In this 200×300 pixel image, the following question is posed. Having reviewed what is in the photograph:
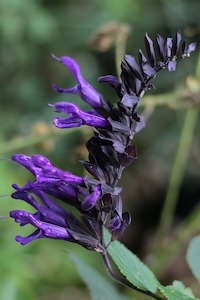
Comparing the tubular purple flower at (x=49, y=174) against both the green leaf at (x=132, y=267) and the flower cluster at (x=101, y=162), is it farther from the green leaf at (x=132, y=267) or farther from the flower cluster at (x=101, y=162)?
the green leaf at (x=132, y=267)

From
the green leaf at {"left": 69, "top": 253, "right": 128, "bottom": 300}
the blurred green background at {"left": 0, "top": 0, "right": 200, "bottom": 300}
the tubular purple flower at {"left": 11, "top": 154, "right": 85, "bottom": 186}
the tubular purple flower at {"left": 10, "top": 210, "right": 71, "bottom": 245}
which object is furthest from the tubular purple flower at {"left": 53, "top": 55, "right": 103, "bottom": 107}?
the blurred green background at {"left": 0, "top": 0, "right": 200, "bottom": 300}

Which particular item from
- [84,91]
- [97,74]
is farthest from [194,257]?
[97,74]

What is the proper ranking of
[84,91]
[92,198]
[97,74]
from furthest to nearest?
[97,74], [84,91], [92,198]

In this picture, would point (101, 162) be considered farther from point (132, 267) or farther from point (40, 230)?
point (132, 267)

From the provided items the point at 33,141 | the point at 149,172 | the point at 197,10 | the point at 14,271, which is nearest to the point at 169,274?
the point at 149,172

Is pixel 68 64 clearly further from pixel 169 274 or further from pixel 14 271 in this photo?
pixel 169 274

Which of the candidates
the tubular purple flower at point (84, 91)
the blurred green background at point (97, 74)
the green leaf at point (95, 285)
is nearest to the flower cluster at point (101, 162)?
the tubular purple flower at point (84, 91)
